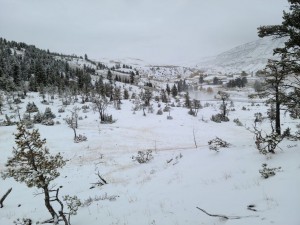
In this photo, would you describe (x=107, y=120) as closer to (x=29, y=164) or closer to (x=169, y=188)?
(x=169, y=188)

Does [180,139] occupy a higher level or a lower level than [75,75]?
lower

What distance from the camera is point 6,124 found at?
38344 mm

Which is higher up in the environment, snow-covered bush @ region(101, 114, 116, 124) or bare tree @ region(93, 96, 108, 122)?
bare tree @ region(93, 96, 108, 122)

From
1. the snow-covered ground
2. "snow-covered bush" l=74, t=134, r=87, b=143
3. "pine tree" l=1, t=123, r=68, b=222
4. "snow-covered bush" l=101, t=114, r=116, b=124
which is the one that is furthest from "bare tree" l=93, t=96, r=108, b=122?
"pine tree" l=1, t=123, r=68, b=222

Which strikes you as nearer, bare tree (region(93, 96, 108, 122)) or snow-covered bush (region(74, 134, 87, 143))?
snow-covered bush (region(74, 134, 87, 143))

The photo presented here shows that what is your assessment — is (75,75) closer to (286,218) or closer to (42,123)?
(42,123)

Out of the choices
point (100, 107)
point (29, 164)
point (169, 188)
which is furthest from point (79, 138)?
point (29, 164)

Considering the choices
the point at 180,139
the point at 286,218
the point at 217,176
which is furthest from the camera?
the point at 180,139

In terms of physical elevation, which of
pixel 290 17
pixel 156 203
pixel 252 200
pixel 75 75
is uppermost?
pixel 75 75

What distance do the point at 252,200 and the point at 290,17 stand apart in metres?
9.99

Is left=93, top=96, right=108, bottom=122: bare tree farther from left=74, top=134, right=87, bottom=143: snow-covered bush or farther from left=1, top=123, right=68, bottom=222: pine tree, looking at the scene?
left=1, top=123, right=68, bottom=222: pine tree

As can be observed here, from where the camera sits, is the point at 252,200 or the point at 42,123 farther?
the point at 42,123

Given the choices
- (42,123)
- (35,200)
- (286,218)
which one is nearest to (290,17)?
(286,218)

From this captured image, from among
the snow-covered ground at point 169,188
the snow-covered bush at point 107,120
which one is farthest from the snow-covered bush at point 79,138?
the snow-covered bush at point 107,120
